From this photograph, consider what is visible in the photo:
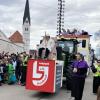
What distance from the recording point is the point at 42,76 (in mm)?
13570

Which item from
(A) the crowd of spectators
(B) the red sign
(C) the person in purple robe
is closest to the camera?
(C) the person in purple robe

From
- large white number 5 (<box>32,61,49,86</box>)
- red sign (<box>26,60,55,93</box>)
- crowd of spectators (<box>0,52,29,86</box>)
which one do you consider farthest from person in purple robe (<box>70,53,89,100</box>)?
crowd of spectators (<box>0,52,29,86</box>)

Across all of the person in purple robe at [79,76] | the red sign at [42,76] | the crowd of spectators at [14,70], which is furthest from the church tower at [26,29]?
the person in purple robe at [79,76]

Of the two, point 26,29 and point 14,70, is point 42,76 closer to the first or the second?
point 14,70

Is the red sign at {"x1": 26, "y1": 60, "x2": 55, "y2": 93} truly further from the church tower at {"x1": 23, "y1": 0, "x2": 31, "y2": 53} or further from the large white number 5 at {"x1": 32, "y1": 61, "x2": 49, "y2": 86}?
the church tower at {"x1": 23, "y1": 0, "x2": 31, "y2": 53}

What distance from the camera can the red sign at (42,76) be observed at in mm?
13523

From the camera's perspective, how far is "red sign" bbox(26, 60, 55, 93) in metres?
13.5

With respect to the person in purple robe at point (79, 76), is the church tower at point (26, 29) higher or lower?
higher

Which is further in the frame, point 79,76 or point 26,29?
point 26,29

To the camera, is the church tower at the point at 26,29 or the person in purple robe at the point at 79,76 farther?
the church tower at the point at 26,29

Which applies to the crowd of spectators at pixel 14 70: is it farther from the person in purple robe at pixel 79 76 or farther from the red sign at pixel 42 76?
the person in purple robe at pixel 79 76

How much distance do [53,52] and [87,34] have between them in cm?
1184

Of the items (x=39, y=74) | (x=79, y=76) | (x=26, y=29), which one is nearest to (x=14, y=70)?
(x=39, y=74)

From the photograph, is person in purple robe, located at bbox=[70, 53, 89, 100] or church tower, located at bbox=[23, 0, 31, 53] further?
church tower, located at bbox=[23, 0, 31, 53]
